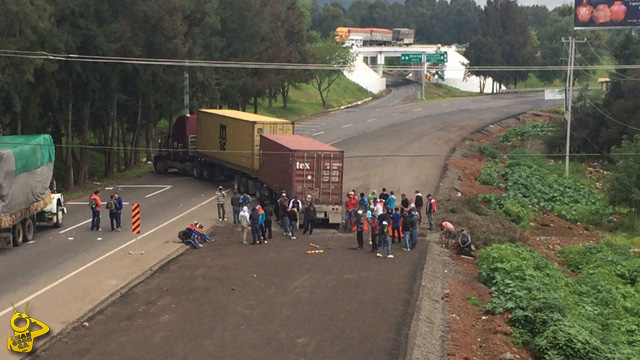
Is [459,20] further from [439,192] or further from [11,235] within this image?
[11,235]

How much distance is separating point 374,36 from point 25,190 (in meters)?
116

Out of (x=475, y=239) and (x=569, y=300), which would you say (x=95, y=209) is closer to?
(x=475, y=239)

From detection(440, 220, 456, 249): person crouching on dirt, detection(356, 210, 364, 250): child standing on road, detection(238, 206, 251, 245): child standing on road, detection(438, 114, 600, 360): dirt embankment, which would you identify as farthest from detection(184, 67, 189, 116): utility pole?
detection(440, 220, 456, 249): person crouching on dirt

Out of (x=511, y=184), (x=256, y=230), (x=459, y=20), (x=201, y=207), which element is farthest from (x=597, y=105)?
(x=459, y=20)

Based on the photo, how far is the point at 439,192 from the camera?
43750mm

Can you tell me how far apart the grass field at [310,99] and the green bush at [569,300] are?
4900cm

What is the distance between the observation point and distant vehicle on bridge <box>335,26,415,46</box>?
138 m

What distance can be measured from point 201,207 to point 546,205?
19611 mm

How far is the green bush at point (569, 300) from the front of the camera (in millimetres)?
20453

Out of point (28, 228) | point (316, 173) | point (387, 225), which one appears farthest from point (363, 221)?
Result: point (28, 228)

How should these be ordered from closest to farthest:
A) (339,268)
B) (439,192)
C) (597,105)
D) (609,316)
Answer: (609,316), (339,268), (439,192), (597,105)

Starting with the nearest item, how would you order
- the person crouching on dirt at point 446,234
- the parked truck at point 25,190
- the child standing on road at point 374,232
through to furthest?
Answer: 1. the parked truck at point 25,190
2. the child standing on road at point 374,232
3. the person crouching on dirt at point 446,234

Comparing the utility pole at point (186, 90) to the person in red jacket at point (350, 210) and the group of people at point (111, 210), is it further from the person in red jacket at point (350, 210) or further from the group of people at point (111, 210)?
the person in red jacket at point (350, 210)

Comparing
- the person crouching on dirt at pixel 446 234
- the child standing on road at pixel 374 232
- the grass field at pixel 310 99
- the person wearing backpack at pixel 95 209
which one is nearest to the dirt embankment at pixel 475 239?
the person crouching on dirt at pixel 446 234
